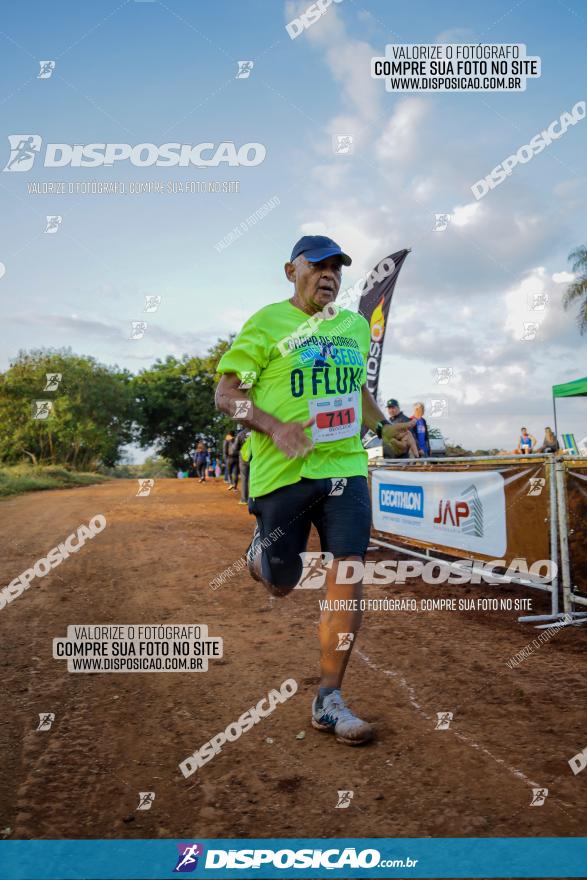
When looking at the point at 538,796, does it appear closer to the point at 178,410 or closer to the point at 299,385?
the point at 299,385

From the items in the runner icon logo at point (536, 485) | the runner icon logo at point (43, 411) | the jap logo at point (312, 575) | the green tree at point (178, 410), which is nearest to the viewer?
the runner icon logo at point (536, 485)

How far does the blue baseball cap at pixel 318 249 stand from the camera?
327cm

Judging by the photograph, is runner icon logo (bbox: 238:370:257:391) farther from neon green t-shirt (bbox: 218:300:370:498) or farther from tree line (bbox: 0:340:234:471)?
tree line (bbox: 0:340:234:471)

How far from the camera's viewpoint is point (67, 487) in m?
29.4

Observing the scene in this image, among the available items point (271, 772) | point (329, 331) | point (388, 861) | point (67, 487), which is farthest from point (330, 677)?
point (67, 487)

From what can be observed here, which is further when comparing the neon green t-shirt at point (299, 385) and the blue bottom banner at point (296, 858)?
the neon green t-shirt at point (299, 385)

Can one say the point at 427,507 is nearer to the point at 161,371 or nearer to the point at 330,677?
the point at 330,677

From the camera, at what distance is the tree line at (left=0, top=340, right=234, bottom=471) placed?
1399 inches

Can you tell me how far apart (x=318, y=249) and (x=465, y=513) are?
4.20 m

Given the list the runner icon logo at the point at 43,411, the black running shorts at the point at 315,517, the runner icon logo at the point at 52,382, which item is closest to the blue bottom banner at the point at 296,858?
the black running shorts at the point at 315,517

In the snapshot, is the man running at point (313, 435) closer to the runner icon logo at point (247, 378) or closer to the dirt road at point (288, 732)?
the runner icon logo at point (247, 378)

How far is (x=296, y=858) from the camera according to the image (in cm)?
207

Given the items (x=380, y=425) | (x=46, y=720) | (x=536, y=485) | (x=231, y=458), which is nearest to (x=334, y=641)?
(x=380, y=425)

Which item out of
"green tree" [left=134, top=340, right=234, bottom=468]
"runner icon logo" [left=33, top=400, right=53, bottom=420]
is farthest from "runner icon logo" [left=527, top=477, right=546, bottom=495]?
"green tree" [left=134, top=340, right=234, bottom=468]
